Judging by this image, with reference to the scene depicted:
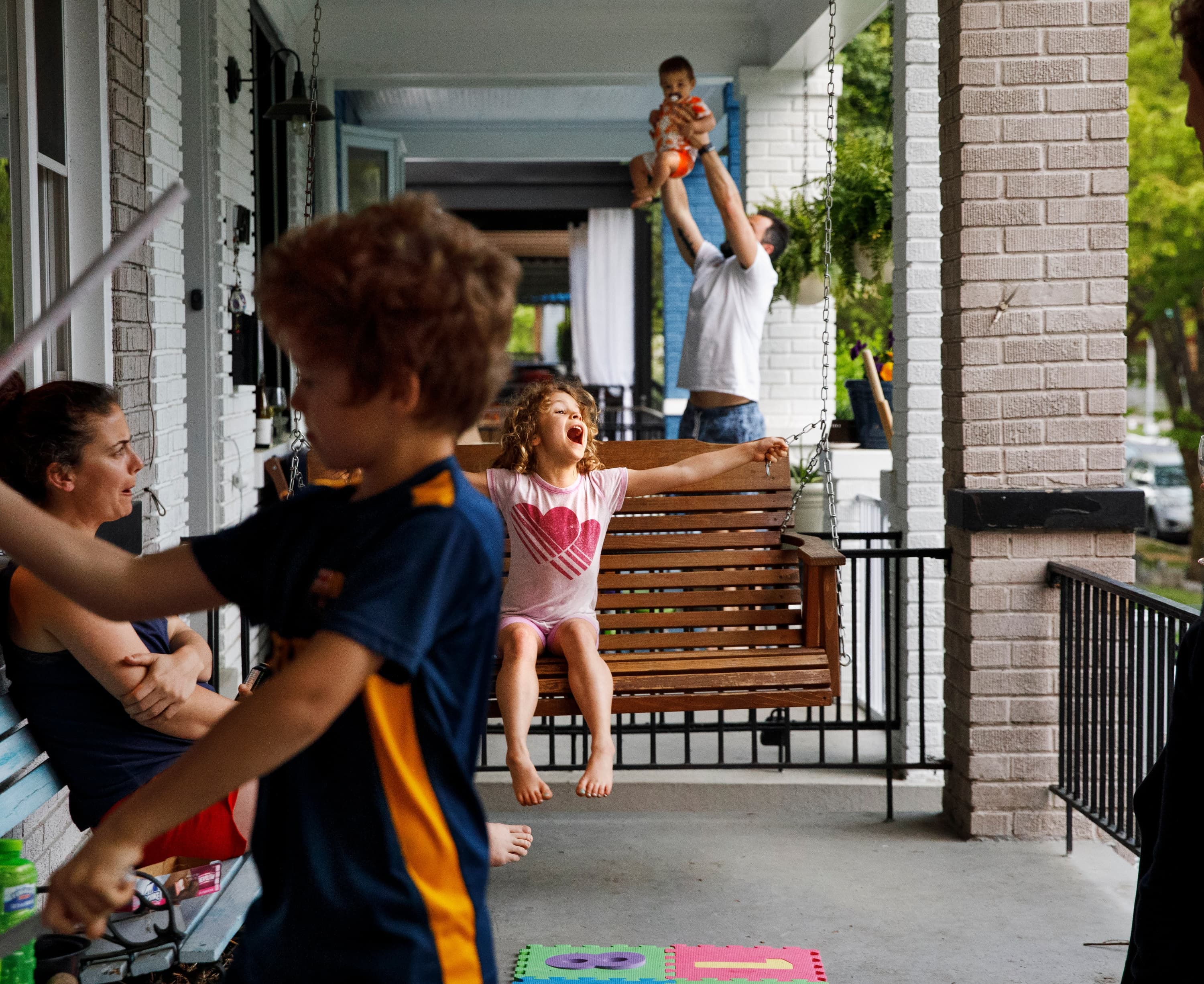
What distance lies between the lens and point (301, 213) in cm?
830

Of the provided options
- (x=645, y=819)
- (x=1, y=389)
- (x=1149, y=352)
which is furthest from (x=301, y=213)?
(x=1149, y=352)

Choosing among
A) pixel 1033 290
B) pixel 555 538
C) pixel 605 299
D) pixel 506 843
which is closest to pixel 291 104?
pixel 555 538

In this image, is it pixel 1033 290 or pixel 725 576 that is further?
pixel 725 576

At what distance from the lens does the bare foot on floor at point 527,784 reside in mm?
3203

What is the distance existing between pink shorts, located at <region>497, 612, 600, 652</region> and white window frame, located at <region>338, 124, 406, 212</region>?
562 cm

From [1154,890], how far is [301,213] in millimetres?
7530

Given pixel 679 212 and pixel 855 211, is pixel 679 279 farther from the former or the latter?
pixel 679 212

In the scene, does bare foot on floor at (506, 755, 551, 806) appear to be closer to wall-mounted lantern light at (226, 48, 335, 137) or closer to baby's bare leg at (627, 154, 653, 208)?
baby's bare leg at (627, 154, 653, 208)

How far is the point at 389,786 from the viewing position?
4.42ft

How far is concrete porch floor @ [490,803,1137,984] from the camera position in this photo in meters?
3.35

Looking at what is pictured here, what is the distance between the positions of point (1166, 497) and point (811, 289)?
15.4m

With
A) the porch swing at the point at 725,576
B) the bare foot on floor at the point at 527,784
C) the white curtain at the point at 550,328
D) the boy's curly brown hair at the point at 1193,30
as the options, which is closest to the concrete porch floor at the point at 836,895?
the bare foot on floor at the point at 527,784

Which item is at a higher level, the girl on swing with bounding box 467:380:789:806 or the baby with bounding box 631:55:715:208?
the baby with bounding box 631:55:715:208

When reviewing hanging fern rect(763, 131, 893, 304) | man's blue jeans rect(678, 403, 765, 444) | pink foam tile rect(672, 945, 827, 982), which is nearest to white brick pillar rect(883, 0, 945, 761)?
man's blue jeans rect(678, 403, 765, 444)
